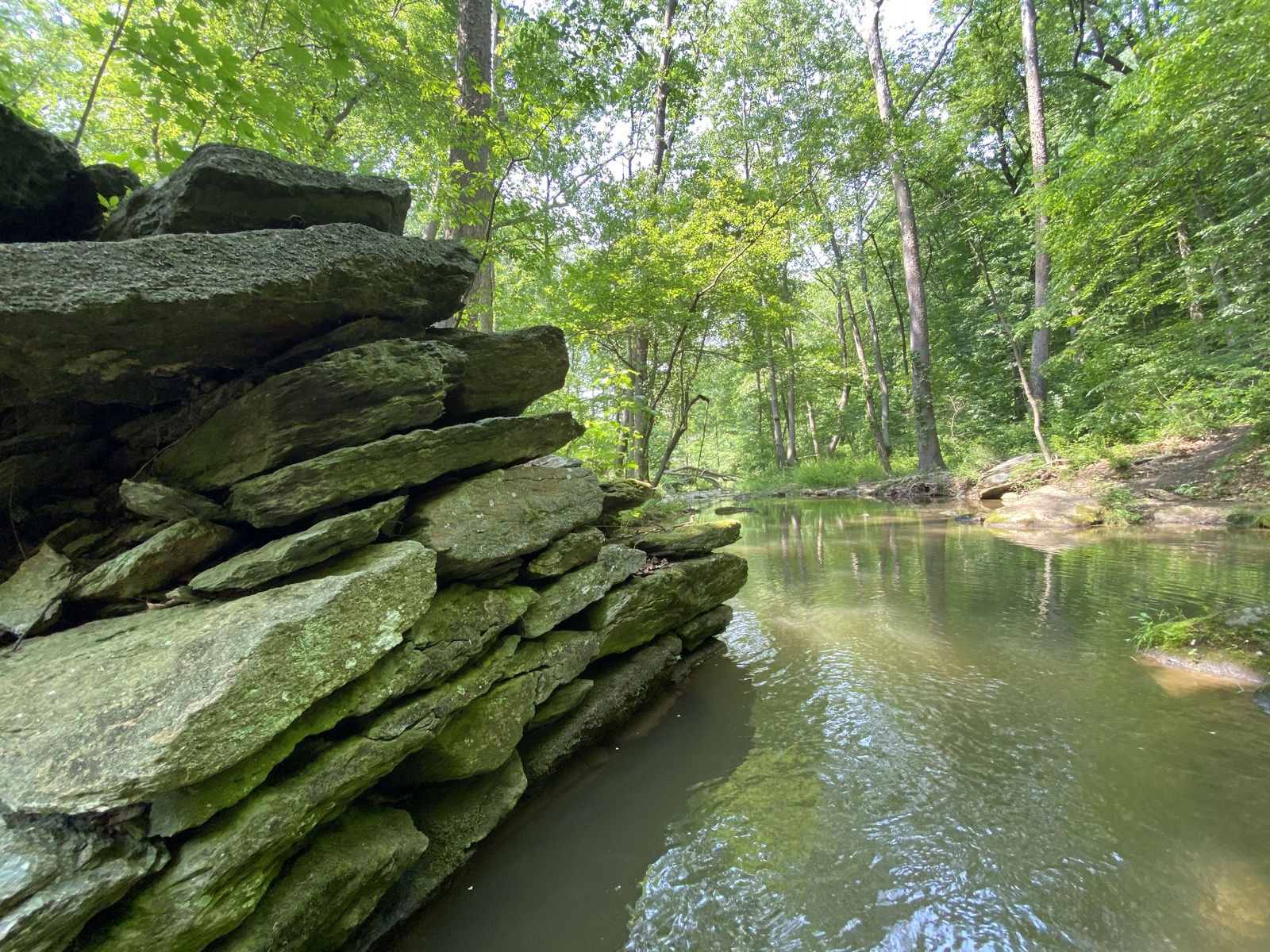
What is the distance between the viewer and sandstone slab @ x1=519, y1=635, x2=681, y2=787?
3.51 metres

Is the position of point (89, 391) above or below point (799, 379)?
below

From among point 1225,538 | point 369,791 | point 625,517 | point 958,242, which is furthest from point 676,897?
point 958,242

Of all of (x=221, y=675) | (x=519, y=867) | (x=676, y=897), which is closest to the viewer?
(x=221, y=675)

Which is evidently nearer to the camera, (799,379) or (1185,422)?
(1185,422)

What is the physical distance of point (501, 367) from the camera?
3.96 metres

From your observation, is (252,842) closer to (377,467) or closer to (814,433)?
(377,467)

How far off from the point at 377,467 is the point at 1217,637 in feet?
23.8

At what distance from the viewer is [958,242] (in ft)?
Result: 76.1

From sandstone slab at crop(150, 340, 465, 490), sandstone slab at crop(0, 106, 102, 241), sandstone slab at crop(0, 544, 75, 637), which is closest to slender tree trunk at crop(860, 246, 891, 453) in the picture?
→ sandstone slab at crop(150, 340, 465, 490)

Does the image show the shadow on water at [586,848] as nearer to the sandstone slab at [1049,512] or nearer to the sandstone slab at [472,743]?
the sandstone slab at [472,743]

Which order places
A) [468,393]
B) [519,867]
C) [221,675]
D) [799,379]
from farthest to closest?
1. [799,379]
2. [468,393]
3. [519,867]
4. [221,675]

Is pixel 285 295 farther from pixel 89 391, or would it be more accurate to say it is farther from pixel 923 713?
pixel 923 713

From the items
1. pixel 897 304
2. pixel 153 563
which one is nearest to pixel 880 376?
pixel 897 304

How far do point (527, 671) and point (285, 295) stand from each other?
2654 millimetres
